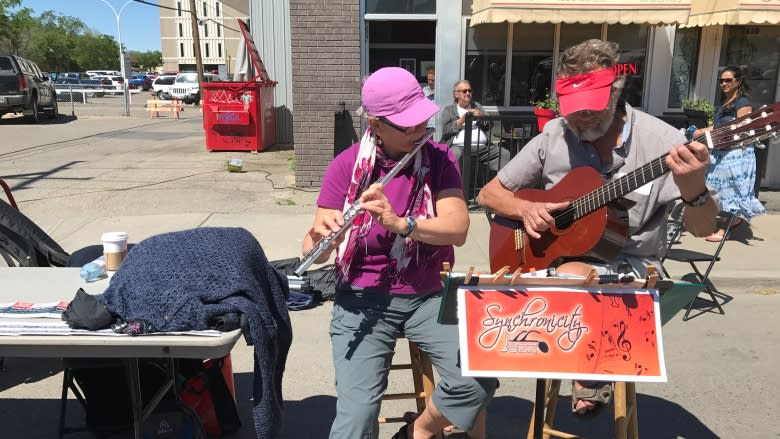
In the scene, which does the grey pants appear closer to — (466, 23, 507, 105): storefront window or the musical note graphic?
the musical note graphic

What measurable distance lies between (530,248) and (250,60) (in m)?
10.3

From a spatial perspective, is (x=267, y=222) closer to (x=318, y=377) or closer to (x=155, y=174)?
(x=318, y=377)

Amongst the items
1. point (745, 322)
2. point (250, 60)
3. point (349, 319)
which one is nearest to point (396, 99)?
point (349, 319)

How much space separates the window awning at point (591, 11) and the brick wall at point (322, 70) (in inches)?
77.1

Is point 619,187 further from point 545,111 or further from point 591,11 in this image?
point 591,11

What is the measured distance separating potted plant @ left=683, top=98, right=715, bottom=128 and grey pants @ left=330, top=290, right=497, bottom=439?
20.0ft

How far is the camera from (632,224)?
94.7 inches

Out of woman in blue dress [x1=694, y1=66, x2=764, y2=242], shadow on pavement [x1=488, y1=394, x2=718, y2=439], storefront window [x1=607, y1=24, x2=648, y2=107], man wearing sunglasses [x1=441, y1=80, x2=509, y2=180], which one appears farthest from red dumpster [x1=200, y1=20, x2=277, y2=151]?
shadow on pavement [x1=488, y1=394, x2=718, y2=439]

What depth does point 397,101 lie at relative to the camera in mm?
2125

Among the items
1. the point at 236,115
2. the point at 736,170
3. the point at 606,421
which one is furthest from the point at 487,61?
the point at 606,421

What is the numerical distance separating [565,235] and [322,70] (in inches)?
249

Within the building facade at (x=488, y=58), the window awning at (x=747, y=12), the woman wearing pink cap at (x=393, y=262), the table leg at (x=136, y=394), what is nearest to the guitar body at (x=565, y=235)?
the woman wearing pink cap at (x=393, y=262)

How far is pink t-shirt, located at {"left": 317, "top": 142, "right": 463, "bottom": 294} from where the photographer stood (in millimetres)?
2283

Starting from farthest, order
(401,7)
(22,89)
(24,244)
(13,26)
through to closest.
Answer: (13,26) → (22,89) → (401,7) → (24,244)
